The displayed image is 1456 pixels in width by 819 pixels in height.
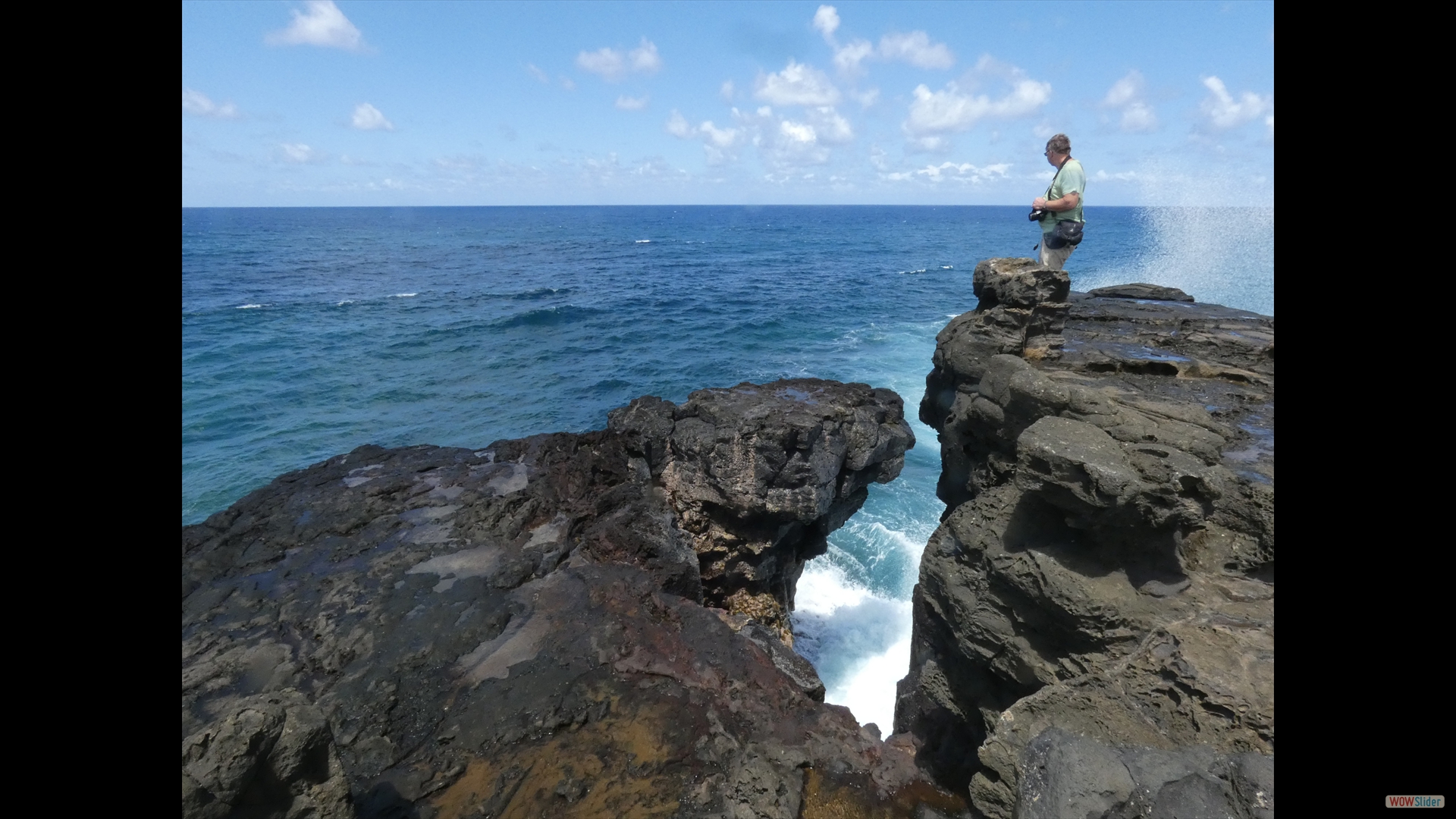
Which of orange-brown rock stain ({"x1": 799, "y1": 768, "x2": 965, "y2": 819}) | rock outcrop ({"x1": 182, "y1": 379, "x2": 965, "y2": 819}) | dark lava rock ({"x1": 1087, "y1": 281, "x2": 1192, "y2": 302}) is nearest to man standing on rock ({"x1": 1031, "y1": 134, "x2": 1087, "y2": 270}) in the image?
rock outcrop ({"x1": 182, "y1": 379, "x2": 965, "y2": 819})

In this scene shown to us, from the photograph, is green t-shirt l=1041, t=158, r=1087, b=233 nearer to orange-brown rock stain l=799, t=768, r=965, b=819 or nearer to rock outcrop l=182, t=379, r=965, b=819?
rock outcrop l=182, t=379, r=965, b=819

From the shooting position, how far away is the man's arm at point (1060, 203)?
324 inches

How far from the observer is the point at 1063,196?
8289 mm

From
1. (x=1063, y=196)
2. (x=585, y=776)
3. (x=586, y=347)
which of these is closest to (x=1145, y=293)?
(x=1063, y=196)

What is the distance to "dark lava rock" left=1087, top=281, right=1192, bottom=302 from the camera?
12.9 meters

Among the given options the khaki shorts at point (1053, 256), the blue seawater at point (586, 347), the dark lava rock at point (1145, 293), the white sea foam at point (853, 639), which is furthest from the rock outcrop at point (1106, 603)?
the blue seawater at point (586, 347)

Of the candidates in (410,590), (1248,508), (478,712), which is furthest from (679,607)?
(1248,508)
